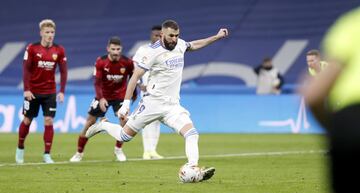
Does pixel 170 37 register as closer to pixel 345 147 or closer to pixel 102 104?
pixel 102 104

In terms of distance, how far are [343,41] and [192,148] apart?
7688mm

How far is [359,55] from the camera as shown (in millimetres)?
4223

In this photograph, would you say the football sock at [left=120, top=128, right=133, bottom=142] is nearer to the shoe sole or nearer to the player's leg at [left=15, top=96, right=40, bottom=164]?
the shoe sole

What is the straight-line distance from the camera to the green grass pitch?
10898 mm

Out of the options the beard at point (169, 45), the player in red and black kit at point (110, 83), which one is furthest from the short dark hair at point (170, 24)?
the player in red and black kit at point (110, 83)

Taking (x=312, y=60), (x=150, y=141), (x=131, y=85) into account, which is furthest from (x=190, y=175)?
(x=312, y=60)

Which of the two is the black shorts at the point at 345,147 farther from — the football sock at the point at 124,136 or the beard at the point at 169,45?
the football sock at the point at 124,136

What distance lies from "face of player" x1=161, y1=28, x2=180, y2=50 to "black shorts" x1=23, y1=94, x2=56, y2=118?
3.60 m

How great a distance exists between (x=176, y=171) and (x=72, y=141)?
861 centimetres

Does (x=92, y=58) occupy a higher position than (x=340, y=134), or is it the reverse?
(x=92, y=58)

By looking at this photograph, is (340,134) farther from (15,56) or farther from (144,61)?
(15,56)

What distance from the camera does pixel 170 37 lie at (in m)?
12.3

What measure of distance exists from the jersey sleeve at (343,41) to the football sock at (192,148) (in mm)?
7423

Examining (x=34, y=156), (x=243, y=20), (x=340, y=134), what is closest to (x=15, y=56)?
(x=243, y=20)
